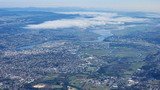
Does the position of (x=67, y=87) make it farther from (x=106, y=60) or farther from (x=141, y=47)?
(x=141, y=47)

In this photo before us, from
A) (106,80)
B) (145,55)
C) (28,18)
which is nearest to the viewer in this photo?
(106,80)

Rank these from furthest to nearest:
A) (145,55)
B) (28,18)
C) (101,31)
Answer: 1. (28,18)
2. (101,31)
3. (145,55)

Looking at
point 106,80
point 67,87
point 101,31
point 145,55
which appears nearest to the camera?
point 67,87

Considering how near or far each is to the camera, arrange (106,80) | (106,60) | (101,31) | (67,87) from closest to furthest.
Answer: (67,87)
(106,80)
(106,60)
(101,31)

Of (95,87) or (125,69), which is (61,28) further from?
(95,87)

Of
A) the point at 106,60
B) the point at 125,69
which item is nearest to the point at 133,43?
the point at 106,60

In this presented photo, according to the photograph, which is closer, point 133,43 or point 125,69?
point 125,69

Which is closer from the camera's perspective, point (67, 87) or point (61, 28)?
point (67, 87)

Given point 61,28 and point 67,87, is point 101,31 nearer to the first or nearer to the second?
point 61,28

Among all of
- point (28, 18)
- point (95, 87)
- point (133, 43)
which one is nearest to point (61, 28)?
point (28, 18)
